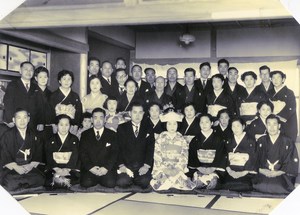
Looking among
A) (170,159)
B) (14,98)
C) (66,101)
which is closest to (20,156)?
(14,98)

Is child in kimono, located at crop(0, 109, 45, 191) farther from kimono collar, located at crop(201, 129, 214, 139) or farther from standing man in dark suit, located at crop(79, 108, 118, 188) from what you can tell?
kimono collar, located at crop(201, 129, 214, 139)

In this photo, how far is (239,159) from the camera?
3.08 m

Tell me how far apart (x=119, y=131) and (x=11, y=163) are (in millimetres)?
947

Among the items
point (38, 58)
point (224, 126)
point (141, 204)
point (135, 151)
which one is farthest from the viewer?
point (38, 58)

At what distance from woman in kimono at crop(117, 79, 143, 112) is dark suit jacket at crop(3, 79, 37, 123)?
81 cm

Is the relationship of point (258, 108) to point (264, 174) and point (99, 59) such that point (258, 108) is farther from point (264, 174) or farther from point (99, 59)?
point (99, 59)

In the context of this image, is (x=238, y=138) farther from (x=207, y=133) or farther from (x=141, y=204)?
(x=141, y=204)

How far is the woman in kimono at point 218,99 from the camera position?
311 centimetres

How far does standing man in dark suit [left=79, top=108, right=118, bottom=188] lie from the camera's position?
322 cm

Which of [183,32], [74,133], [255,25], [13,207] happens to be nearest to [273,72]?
[255,25]

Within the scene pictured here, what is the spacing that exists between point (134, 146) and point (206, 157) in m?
0.60

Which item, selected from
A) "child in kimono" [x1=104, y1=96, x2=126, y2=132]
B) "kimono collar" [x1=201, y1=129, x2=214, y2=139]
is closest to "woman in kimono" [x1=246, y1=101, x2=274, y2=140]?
"kimono collar" [x1=201, y1=129, x2=214, y2=139]

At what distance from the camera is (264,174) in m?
3.02

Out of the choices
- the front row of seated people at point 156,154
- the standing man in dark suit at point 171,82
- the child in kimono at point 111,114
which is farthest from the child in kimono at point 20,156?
the standing man in dark suit at point 171,82
